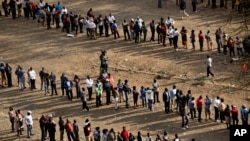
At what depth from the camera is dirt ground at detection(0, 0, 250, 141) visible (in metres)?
30.2

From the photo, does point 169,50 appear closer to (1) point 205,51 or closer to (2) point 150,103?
(1) point 205,51

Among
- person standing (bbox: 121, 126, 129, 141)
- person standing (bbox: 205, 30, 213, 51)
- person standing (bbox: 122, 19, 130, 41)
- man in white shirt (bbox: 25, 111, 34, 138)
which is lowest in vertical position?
person standing (bbox: 121, 126, 129, 141)

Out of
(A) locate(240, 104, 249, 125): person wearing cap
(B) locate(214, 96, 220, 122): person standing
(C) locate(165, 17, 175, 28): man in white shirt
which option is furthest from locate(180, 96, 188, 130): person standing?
(C) locate(165, 17, 175, 28): man in white shirt

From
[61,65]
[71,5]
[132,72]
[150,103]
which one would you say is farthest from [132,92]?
[71,5]

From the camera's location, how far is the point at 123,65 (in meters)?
36.2

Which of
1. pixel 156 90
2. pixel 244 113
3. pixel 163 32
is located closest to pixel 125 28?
pixel 163 32

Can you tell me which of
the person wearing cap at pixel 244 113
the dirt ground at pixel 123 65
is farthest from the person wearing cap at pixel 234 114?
the dirt ground at pixel 123 65

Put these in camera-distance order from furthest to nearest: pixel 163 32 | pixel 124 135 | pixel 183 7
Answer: pixel 183 7 → pixel 163 32 → pixel 124 135

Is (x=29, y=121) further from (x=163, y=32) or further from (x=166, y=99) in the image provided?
(x=163, y=32)

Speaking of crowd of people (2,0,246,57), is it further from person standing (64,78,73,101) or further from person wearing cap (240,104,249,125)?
person standing (64,78,73,101)

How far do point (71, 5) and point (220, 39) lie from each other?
486 inches

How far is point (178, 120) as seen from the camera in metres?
30.4

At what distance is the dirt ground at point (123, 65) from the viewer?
99.1 feet

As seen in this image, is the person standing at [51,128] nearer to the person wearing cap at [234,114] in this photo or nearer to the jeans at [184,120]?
the jeans at [184,120]
